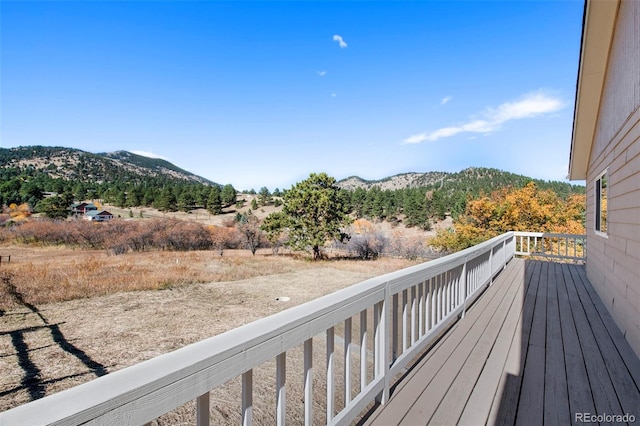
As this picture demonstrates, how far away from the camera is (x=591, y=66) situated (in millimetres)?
4723

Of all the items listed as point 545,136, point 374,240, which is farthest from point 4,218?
point 545,136

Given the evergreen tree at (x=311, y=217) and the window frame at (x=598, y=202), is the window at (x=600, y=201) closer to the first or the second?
the window frame at (x=598, y=202)

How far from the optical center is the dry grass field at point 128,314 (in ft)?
14.7

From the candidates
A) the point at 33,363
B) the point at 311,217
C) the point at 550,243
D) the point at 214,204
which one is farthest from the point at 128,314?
Answer: the point at 214,204

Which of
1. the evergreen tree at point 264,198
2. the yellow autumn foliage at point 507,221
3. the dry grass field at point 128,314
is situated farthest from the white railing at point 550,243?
the evergreen tree at point 264,198

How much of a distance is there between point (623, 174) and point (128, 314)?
9907 mm

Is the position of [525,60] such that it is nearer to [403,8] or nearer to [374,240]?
[403,8]

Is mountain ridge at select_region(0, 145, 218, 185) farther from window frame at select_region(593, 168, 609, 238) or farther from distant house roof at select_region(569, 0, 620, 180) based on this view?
window frame at select_region(593, 168, 609, 238)

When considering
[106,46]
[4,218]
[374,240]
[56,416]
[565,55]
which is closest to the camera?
[56,416]

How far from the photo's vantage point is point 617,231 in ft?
13.0

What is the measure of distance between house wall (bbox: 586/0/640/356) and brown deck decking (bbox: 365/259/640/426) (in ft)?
1.27

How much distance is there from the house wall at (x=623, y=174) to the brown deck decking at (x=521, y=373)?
0.39 m

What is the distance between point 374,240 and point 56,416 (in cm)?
2370

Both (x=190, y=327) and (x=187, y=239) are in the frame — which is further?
(x=187, y=239)
